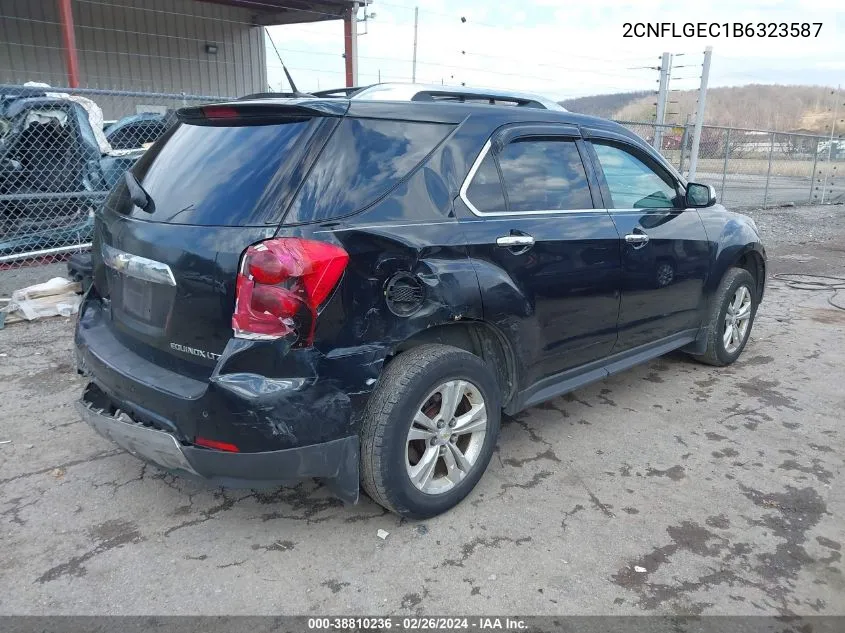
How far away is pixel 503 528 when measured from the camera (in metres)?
2.88

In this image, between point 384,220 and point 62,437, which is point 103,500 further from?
point 384,220

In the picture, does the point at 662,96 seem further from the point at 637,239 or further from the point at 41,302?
the point at 41,302

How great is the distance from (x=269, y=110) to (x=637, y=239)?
2199 millimetres

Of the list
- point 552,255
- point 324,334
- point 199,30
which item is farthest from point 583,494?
point 199,30

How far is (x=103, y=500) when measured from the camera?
3025 millimetres

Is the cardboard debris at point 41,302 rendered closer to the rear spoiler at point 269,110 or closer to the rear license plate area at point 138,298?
the rear license plate area at point 138,298

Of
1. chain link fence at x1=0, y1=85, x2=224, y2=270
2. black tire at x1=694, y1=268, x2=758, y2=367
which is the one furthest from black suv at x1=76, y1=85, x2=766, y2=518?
chain link fence at x1=0, y1=85, x2=224, y2=270

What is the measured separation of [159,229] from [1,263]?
5.13 metres

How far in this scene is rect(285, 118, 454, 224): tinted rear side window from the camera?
2.48 meters

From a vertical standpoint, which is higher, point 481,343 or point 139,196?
point 139,196

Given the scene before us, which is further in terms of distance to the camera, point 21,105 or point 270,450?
point 21,105

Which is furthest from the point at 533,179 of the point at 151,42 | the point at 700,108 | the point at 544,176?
the point at 151,42

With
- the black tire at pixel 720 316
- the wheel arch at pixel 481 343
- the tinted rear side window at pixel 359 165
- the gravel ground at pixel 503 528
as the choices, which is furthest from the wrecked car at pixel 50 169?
the black tire at pixel 720 316

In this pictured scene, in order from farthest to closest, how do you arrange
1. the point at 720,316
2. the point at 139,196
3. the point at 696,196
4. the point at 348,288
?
the point at 720,316 < the point at 696,196 < the point at 139,196 < the point at 348,288
